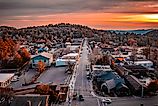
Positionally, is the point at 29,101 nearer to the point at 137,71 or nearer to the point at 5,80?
the point at 5,80

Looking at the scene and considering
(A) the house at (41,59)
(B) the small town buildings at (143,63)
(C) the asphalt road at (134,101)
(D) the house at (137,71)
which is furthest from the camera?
(A) the house at (41,59)

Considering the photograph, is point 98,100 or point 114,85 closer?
point 98,100

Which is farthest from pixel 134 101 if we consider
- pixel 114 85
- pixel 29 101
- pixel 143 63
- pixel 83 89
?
pixel 143 63

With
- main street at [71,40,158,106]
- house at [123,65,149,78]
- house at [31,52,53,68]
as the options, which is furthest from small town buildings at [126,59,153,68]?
main street at [71,40,158,106]

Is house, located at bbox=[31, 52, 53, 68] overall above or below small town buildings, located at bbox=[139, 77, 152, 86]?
above

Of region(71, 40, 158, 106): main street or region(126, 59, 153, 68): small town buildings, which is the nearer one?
region(71, 40, 158, 106): main street

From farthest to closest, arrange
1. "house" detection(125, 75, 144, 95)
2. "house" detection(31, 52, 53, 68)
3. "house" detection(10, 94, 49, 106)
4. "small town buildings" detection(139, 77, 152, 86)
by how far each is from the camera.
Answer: "house" detection(31, 52, 53, 68) → "small town buildings" detection(139, 77, 152, 86) → "house" detection(125, 75, 144, 95) → "house" detection(10, 94, 49, 106)

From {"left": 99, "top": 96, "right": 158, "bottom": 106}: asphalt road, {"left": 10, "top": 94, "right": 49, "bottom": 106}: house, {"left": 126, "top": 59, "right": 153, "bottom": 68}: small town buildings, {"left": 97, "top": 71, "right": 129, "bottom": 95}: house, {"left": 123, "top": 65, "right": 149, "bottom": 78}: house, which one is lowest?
{"left": 99, "top": 96, "right": 158, "bottom": 106}: asphalt road

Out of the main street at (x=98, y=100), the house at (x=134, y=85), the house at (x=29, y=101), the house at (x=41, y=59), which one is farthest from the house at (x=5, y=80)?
the house at (x=134, y=85)

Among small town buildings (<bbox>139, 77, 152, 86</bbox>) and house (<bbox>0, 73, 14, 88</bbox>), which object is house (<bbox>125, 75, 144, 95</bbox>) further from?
house (<bbox>0, 73, 14, 88</bbox>)

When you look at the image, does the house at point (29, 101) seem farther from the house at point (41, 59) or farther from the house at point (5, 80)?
the house at point (41, 59)

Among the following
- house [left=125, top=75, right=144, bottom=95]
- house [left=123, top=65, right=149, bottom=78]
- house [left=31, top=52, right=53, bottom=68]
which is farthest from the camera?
house [left=31, top=52, right=53, bottom=68]

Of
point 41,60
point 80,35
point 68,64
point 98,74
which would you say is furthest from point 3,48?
point 80,35
